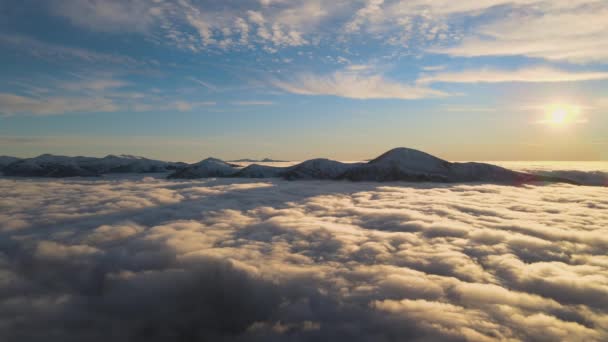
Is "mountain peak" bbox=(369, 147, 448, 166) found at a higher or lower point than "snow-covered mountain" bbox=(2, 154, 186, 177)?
higher

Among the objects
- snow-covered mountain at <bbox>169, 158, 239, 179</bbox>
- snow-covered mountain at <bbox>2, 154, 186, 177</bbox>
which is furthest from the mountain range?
snow-covered mountain at <bbox>2, 154, 186, 177</bbox>

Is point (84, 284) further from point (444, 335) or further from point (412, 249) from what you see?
point (412, 249)

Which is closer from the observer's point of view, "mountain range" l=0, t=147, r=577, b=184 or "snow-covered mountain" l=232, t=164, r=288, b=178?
"mountain range" l=0, t=147, r=577, b=184

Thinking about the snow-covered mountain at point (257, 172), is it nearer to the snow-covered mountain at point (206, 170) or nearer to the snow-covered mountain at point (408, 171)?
the snow-covered mountain at point (206, 170)

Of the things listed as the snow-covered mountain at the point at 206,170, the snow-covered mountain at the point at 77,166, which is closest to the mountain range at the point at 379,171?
the snow-covered mountain at the point at 206,170

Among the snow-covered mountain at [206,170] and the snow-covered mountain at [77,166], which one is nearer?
the snow-covered mountain at [206,170]

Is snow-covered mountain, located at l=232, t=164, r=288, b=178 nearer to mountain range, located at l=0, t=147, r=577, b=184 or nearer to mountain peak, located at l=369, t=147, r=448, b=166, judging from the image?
mountain range, located at l=0, t=147, r=577, b=184
